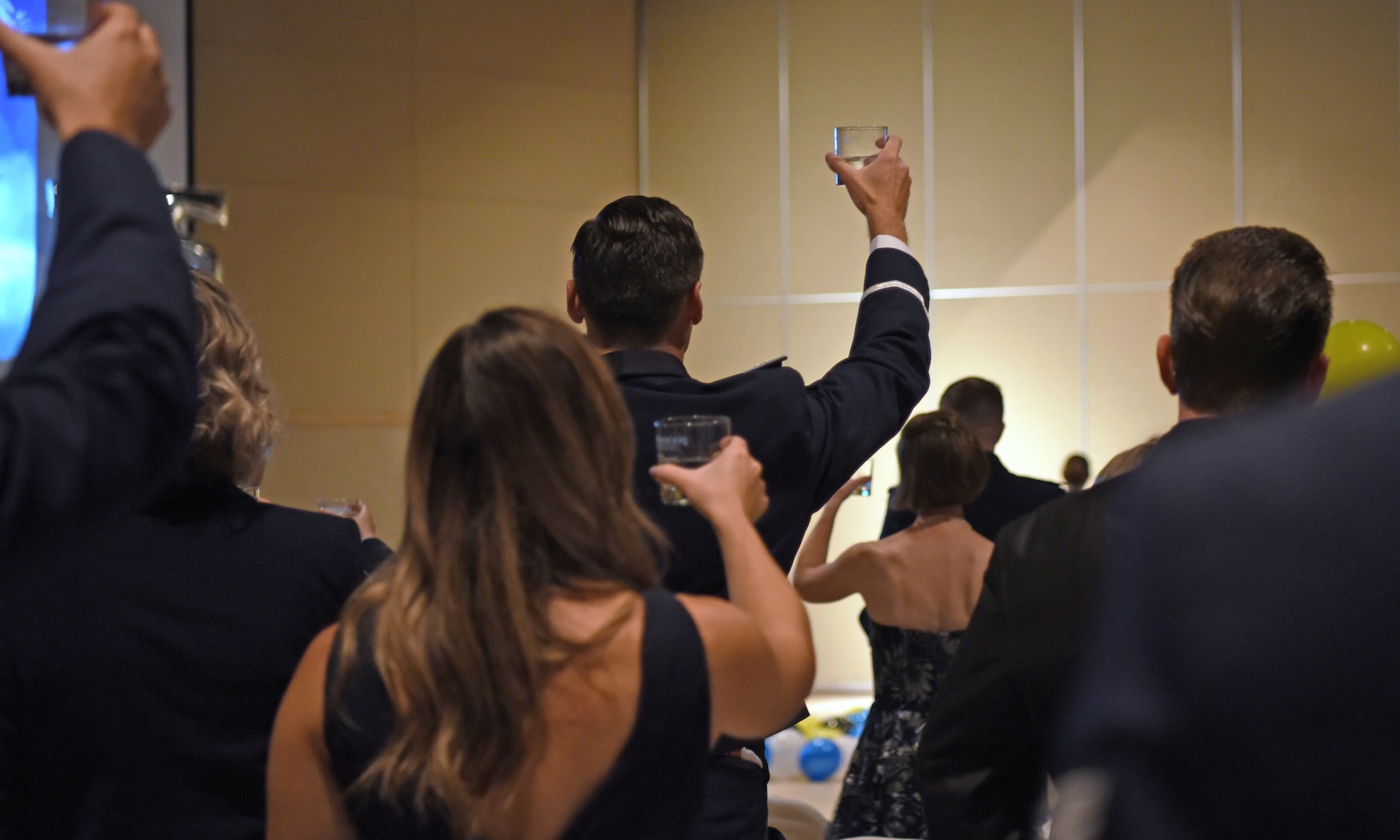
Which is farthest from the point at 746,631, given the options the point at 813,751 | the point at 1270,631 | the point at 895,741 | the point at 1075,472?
the point at 1075,472

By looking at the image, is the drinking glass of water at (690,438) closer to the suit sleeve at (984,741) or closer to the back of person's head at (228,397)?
the suit sleeve at (984,741)

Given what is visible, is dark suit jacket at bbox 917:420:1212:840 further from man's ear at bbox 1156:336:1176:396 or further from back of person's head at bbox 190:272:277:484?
back of person's head at bbox 190:272:277:484

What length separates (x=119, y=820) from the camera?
53.2 inches

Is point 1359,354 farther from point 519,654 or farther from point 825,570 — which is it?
point 519,654

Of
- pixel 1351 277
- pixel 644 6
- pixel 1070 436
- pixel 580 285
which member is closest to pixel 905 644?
pixel 580 285

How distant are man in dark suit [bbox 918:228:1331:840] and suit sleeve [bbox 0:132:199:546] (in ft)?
3.17

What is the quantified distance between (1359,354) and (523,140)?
541cm

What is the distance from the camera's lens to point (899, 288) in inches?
77.9

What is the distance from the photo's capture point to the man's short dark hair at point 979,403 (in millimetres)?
4645

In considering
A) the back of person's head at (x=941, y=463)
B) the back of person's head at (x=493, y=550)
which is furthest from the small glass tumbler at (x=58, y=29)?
the back of person's head at (x=941, y=463)

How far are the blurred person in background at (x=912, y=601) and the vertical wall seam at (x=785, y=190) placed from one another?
438 cm

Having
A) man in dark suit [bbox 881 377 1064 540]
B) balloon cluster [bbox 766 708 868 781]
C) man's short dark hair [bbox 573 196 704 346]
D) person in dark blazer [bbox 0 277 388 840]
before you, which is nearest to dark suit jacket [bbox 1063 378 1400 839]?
person in dark blazer [bbox 0 277 388 840]

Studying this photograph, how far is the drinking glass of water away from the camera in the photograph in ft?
4.87

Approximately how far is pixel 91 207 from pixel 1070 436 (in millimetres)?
7117
